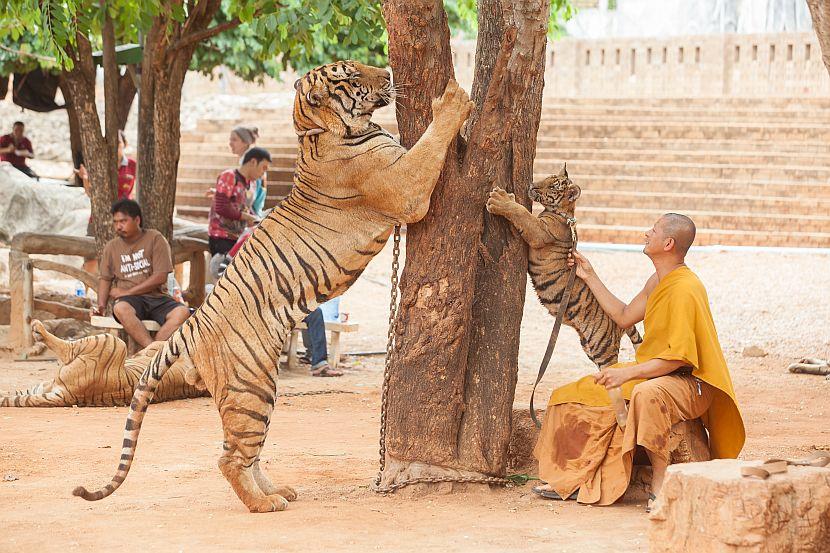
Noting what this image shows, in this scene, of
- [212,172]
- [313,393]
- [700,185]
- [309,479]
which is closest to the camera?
[309,479]

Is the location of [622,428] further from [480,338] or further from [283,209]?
[283,209]

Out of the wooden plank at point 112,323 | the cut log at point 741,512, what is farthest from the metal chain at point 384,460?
the wooden plank at point 112,323

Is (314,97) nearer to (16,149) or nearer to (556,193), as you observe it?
(556,193)

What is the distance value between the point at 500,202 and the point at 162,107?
18.3 feet

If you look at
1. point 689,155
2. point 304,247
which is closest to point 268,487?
point 304,247

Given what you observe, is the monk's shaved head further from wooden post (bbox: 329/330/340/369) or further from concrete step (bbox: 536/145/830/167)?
concrete step (bbox: 536/145/830/167)

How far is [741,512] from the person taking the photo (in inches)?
139

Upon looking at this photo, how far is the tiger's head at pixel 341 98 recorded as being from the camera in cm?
481

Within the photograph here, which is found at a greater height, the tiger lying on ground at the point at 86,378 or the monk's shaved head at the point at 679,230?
the monk's shaved head at the point at 679,230

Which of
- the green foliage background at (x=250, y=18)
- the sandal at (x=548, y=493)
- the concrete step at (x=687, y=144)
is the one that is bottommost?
the sandal at (x=548, y=493)

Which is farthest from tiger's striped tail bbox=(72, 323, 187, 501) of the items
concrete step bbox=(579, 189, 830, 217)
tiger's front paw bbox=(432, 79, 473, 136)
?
concrete step bbox=(579, 189, 830, 217)

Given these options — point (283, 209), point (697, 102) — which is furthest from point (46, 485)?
point (697, 102)

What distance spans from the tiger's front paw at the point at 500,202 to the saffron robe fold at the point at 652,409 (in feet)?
2.48

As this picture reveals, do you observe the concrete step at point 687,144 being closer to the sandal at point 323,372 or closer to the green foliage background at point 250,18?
the green foliage background at point 250,18
